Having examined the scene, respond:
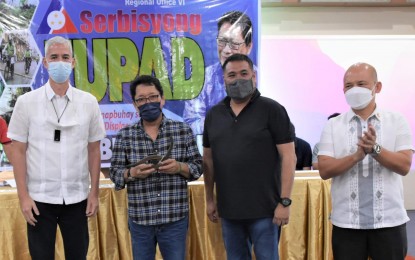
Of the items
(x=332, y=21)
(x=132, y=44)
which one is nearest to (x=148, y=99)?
(x=132, y=44)

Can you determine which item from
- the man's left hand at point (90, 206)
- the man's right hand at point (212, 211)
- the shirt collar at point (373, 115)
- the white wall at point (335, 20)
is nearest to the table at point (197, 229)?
the man's right hand at point (212, 211)

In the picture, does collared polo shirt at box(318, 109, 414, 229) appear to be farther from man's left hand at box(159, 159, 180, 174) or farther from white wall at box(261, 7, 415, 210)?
white wall at box(261, 7, 415, 210)

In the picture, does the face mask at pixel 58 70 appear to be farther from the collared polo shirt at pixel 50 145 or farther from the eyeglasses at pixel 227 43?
the eyeglasses at pixel 227 43

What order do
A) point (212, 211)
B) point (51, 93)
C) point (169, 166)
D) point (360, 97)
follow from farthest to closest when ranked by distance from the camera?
point (212, 211) < point (51, 93) < point (169, 166) < point (360, 97)

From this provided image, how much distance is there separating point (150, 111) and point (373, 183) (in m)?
1.09

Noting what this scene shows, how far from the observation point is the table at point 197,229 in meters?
2.92

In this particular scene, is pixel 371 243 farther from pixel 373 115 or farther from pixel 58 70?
pixel 58 70

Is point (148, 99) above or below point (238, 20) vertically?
below

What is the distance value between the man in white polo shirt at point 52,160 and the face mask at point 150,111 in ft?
0.97

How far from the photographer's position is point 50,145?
85.4 inches

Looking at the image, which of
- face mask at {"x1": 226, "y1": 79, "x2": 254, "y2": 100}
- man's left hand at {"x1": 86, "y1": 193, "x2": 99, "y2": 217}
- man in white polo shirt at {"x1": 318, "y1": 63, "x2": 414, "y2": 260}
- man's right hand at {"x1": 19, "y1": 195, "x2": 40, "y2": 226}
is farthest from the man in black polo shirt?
man's right hand at {"x1": 19, "y1": 195, "x2": 40, "y2": 226}

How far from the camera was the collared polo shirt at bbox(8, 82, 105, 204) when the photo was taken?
2168 mm

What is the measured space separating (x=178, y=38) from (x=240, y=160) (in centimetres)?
242

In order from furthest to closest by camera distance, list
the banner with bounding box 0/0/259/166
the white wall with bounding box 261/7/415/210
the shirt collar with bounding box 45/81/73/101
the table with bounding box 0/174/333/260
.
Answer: the white wall with bounding box 261/7/415/210 → the banner with bounding box 0/0/259/166 → the table with bounding box 0/174/333/260 → the shirt collar with bounding box 45/81/73/101
